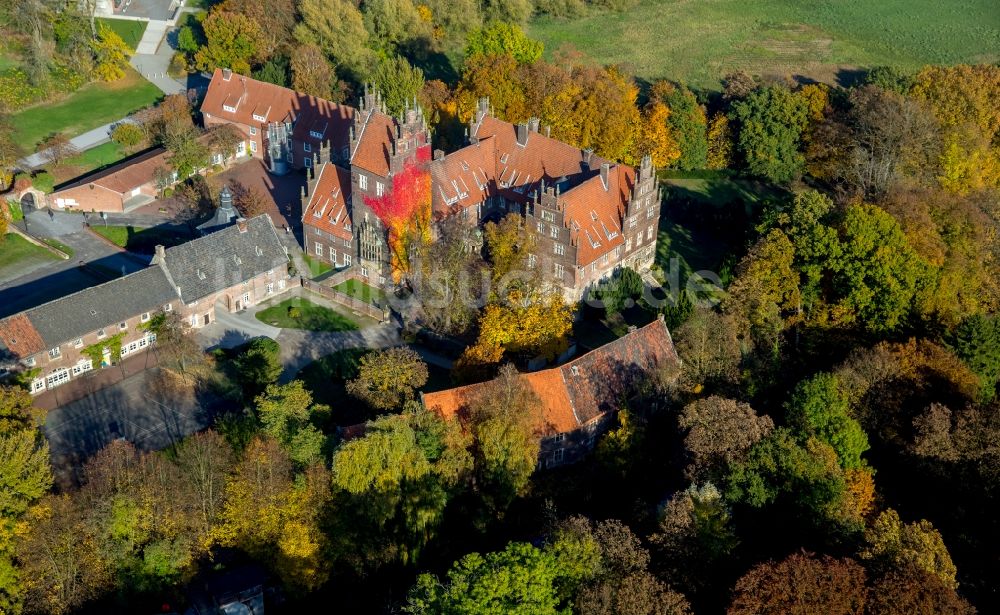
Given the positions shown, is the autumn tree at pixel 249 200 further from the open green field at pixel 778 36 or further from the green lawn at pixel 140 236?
the open green field at pixel 778 36

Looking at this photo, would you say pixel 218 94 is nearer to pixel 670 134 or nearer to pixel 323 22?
pixel 323 22

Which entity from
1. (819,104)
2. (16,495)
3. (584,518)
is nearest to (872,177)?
(819,104)

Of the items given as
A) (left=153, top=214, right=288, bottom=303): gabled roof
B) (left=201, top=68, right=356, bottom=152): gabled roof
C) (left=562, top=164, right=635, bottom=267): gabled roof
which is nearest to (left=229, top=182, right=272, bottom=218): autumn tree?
(left=201, top=68, right=356, bottom=152): gabled roof

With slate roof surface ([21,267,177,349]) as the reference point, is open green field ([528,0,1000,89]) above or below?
below

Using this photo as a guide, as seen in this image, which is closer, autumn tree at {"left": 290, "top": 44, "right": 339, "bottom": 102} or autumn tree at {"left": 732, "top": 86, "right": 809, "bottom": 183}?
autumn tree at {"left": 732, "top": 86, "right": 809, "bottom": 183}

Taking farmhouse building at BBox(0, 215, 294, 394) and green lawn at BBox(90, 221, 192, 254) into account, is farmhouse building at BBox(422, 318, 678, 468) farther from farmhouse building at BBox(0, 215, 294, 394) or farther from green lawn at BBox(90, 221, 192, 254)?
green lawn at BBox(90, 221, 192, 254)

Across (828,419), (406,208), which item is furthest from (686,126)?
(828,419)
